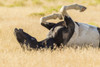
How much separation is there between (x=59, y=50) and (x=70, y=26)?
25.3 inches

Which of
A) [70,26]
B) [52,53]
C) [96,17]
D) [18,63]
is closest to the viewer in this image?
[18,63]

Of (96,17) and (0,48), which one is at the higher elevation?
(0,48)

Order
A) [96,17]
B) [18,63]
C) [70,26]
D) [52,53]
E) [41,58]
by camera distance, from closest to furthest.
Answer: [18,63] < [41,58] < [52,53] < [70,26] < [96,17]

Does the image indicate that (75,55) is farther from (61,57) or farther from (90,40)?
(90,40)

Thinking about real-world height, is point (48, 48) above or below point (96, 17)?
above

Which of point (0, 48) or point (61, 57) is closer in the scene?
point (61, 57)

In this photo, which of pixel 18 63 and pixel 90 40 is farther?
pixel 90 40

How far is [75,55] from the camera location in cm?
595

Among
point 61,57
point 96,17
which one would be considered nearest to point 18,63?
point 61,57

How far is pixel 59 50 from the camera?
6.47m

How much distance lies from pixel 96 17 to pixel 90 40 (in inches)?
346

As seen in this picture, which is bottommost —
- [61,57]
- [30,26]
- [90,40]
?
[30,26]

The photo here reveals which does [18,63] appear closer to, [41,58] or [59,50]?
[41,58]

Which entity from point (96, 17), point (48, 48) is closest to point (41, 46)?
point (48, 48)
